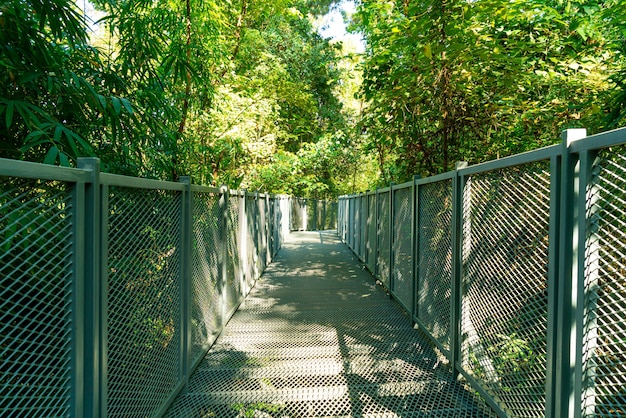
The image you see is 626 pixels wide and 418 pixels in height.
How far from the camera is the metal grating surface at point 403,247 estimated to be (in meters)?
4.49

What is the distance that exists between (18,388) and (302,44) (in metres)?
18.5

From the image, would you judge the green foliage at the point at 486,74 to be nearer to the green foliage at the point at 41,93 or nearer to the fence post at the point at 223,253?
the fence post at the point at 223,253

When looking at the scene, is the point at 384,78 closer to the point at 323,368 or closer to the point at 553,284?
the point at 323,368

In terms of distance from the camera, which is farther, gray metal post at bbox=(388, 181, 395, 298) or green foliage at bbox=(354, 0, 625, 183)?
gray metal post at bbox=(388, 181, 395, 298)

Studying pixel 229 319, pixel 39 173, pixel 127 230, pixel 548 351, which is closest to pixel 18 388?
pixel 39 173

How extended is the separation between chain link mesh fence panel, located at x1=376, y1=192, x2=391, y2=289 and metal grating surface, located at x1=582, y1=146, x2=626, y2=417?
4.14 m

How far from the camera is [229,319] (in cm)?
454

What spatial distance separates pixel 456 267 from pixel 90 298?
2.42m

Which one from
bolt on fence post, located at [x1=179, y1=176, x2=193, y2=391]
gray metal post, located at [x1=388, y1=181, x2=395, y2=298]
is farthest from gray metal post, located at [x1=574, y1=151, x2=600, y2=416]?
gray metal post, located at [x1=388, y1=181, x2=395, y2=298]

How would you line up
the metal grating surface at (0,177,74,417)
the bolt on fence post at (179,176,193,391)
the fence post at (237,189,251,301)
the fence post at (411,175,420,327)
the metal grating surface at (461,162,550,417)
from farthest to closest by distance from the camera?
1. the fence post at (237,189,251,301)
2. the fence post at (411,175,420,327)
3. the bolt on fence post at (179,176,193,391)
4. the metal grating surface at (461,162,550,417)
5. the metal grating surface at (0,177,74,417)

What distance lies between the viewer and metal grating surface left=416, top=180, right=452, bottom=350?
3.30 m

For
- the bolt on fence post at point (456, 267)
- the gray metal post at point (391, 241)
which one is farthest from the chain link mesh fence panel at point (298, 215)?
the bolt on fence post at point (456, 267)

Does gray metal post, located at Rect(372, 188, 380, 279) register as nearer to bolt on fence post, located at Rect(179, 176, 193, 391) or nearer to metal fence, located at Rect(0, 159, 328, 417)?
metal fence, located at Rect(0, 159, 328, 417)

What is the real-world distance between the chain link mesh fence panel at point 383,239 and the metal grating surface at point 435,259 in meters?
1.64
